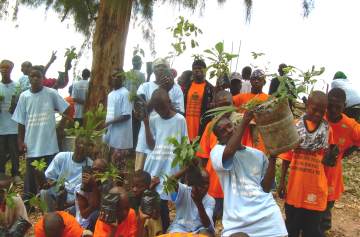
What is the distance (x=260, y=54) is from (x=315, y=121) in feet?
4.87

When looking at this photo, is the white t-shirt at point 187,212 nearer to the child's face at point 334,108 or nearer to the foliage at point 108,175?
the foliage at point 108,175

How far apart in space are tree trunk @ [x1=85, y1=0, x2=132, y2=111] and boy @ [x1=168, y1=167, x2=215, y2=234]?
8.14ft

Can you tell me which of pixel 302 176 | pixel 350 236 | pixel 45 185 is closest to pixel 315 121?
pixel 302 176

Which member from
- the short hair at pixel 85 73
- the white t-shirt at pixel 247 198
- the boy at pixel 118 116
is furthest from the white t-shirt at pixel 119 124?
the white t-shirt at pixel 247 198

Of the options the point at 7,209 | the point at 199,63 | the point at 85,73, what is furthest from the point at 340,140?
the point at 85,73

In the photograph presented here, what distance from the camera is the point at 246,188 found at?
10.7 ft

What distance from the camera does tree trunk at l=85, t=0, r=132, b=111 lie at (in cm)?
591

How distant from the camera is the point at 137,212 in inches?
152

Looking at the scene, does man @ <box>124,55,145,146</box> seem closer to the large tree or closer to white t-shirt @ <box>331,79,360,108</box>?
the large tree

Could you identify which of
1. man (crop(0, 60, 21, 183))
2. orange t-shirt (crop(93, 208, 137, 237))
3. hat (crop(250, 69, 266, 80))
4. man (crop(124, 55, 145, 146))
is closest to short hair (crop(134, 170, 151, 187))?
orange t-shirt (crop(93, 208, 137, 237))

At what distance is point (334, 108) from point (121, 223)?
2012mm

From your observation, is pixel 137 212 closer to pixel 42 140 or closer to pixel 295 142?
pixel 295 142

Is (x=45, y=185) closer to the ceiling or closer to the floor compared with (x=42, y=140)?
closer to the floor

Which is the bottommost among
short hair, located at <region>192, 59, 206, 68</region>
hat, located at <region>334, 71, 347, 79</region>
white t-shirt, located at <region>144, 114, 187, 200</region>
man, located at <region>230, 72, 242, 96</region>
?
white t-shirt, located at <region>144, 114, 187, 200</region>
